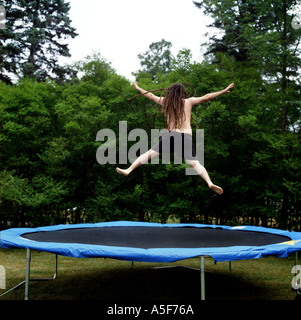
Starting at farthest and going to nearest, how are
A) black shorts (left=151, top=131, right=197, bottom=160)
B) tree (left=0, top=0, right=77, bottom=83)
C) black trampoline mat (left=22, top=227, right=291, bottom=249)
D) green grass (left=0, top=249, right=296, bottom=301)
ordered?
1. tree (left=0, top=0, right=77, bottom=83)
2. green grass (left=0, top=249, right=296, bottom=301)
3. black trampoline mat (left=22, top=227, right=291, bottom=249)
4. black shorts (left=151, top=131, right=197, bottom=160)

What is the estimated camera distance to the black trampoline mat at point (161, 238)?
3.04 m

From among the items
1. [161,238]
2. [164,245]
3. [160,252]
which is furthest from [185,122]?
[161,238]

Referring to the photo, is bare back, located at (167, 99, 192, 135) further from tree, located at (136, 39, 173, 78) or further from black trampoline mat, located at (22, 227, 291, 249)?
tree, located at (136, 39, 173, 78)

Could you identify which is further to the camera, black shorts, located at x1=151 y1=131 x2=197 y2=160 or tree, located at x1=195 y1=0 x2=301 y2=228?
tree, located at x1=195 y1=0 x2=301 y2=228

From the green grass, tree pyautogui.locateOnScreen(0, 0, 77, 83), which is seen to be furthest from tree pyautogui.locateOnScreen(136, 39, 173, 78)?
the green grass

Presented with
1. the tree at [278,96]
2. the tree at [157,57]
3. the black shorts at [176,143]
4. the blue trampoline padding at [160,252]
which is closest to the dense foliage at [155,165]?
the tree at [278,96]

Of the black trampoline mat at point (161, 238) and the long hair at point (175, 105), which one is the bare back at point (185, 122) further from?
the black trampoline mat at point (161, 238)

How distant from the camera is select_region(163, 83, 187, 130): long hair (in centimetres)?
242

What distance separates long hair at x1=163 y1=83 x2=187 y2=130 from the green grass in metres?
1.67

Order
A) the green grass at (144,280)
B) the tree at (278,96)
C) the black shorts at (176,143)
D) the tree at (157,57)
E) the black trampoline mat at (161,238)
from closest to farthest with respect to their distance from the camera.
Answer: the black shorts at (176,143) < the black trampoline mat at (161,238) < the green grass at (144,280) < the tree at (278,96) < the tree at (157,57)

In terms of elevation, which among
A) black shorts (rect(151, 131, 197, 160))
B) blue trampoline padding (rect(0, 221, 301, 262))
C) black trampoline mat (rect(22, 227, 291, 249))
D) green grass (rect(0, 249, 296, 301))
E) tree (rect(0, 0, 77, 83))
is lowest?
green grass (rect(0, 249, 296, 301))

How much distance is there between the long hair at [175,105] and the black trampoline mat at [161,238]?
3.37ft

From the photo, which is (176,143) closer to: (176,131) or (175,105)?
(176,131)

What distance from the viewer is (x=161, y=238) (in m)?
3.53
